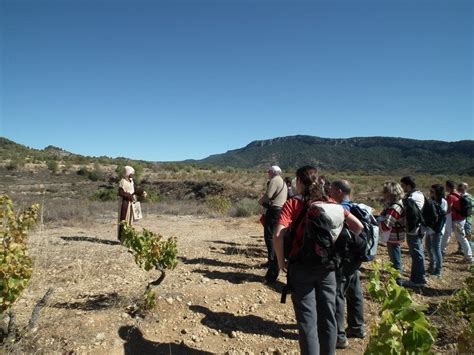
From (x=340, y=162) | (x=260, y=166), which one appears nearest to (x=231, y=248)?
(x=340, y=162)

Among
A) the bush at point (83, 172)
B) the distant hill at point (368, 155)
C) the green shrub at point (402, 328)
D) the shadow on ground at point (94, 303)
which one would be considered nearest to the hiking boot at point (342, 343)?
the green shrub at point (402, 328)

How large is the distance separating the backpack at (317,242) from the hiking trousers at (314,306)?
0.08 metres

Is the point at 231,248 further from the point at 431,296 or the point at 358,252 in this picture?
the point at 358,252

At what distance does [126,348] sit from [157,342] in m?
0.32

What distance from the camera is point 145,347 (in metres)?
3.65

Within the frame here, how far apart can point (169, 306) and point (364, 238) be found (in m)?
2.50

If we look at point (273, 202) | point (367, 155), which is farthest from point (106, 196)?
point (367, 155)

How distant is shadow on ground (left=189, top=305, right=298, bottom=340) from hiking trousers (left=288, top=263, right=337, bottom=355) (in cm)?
107

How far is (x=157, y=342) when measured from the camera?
3.76 metres

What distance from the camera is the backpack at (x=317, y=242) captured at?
2.89m

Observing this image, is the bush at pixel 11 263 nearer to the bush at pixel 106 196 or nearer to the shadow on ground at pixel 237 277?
the shadow on ground at pixel 237 277

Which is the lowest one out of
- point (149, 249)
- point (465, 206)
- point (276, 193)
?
point (149, 249)

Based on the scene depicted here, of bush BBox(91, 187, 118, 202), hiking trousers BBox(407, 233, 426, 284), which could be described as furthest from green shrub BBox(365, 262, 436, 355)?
bush BBox(91, 187, 118, 202)

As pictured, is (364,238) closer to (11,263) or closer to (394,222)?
(394,222)
